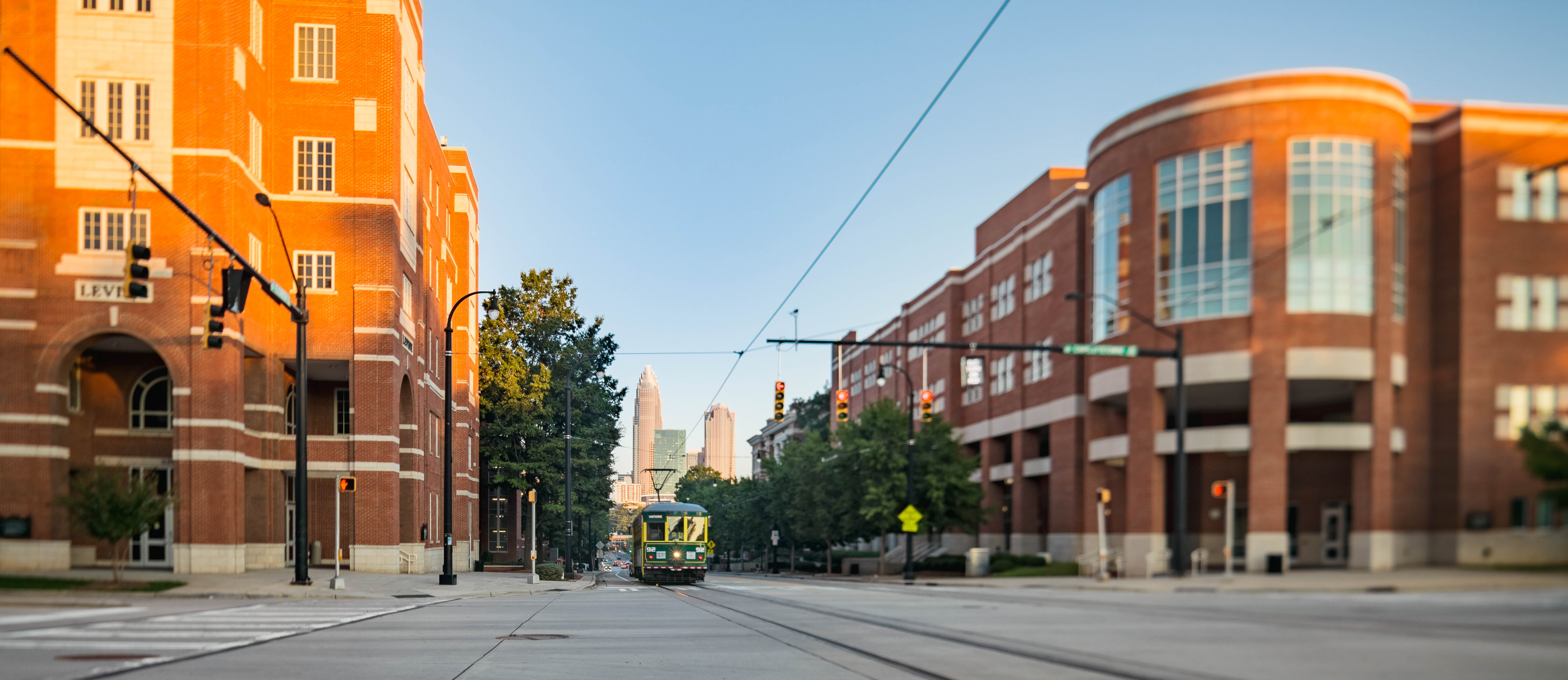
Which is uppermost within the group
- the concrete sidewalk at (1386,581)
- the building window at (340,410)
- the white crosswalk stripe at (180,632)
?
the concrete sidewalk at (1386,581)

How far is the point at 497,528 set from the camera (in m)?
77.5

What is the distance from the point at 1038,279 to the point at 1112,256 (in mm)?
28457

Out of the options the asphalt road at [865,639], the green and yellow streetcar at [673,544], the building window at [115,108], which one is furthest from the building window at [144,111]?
the green and yellow streetcar at [673,544]

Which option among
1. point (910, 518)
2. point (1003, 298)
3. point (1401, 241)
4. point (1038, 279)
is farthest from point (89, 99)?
point (1003, 298)

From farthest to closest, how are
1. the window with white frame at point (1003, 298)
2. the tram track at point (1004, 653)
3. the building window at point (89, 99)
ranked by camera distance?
the window with white frame at point (1003, 298), the building window at point (89, 99), the tram track at point (1004, 653)

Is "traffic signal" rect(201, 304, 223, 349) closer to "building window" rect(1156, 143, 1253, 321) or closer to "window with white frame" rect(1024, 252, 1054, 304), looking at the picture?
"building window" rect(1156, 143, 1253, 321)

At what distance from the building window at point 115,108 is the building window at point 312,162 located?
21.4 feet

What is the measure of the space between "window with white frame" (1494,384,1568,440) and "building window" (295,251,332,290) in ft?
139

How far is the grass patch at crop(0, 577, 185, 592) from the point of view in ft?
86.3

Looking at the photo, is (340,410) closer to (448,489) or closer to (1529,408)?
(448,489)

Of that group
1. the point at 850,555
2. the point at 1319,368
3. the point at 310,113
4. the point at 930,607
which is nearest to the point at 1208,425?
the point at 930,607

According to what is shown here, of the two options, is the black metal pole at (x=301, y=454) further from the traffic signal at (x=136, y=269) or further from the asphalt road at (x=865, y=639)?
the traffic signal at (x=136, y=269)

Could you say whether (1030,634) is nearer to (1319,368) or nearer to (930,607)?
(930,607)

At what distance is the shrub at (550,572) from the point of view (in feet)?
162
